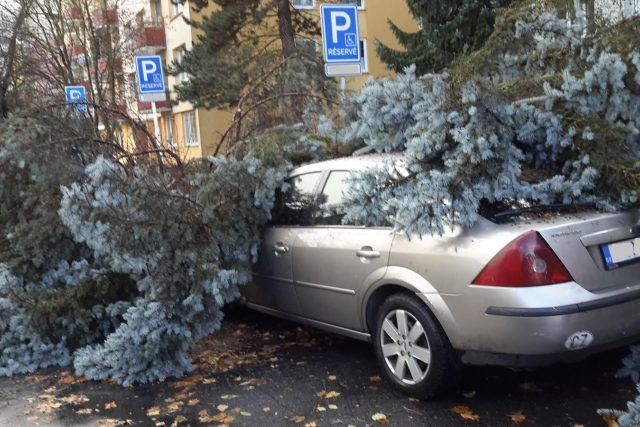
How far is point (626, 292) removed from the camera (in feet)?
12.8

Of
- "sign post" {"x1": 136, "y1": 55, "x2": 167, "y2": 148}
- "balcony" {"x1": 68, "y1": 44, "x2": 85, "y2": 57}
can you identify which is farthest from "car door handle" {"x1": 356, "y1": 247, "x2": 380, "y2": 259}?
"balcony" {"x1": 68, "y1": 44, "x2": 85, "y2": 57}

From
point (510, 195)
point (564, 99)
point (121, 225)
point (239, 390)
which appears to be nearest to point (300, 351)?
point (239, 390)

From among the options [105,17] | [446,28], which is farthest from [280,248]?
[105,17]

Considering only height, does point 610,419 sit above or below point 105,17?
below

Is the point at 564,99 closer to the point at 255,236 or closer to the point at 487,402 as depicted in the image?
the point at 487,402

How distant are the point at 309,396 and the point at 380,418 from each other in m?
0.64

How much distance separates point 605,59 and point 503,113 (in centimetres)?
78

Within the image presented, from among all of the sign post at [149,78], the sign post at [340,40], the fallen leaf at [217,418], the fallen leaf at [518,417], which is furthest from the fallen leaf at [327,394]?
the sign post at [149,78]

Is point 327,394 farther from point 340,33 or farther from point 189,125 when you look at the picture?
point 189,125

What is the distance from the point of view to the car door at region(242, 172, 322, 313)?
544 centimetres

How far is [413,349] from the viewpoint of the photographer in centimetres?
434

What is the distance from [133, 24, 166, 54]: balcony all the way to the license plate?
28993 millimetres

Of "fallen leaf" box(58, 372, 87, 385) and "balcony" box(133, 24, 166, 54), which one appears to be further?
"balcony" box(133, 24, 166, 54)

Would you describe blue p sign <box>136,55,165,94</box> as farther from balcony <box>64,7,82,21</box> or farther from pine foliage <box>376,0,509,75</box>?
balcony <box>64,7,82,21</box>
